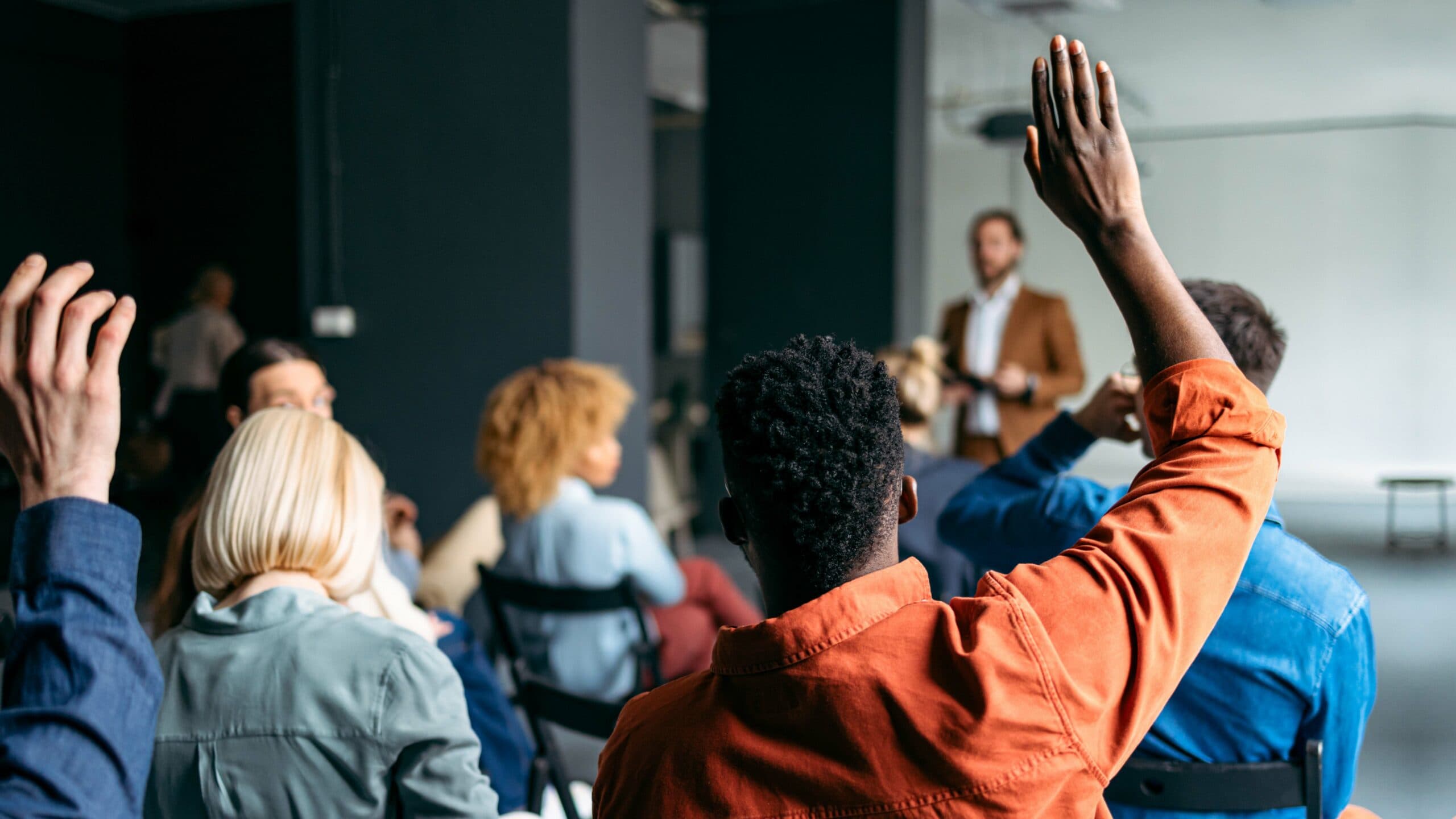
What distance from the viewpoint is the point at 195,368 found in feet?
14.9

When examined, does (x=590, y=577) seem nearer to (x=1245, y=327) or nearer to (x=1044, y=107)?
(x=1245, y=327)

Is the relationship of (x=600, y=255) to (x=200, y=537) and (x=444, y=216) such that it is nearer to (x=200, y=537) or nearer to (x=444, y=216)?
(x=444, y=216)

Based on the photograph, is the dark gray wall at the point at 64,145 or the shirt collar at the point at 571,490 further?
the dark gray wall at the point at 64,145

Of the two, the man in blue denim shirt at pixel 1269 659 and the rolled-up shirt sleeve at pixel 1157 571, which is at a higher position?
the rolled-up shirt sleeve at pixel 1157 571

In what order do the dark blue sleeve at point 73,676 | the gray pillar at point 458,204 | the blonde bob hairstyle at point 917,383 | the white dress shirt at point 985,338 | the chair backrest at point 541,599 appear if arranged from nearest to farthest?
the dark blue sleeve at point 73,676, the chair backrest at point 541,599, the blonde bob hairstyle at point 917,383, the gray pillar at point 458,204, the white dress shirt at point 985,338

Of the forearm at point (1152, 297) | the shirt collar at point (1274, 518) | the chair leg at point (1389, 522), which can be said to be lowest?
the chair leg at point (1389, 522)

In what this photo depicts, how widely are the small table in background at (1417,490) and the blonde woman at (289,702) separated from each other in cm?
330

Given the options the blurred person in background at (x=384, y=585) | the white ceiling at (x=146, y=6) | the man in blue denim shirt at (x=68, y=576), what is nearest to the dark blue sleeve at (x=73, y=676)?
the man in blue denim shirt at (x=68, y=576)

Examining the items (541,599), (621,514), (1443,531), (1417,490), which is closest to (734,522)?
(541,599)

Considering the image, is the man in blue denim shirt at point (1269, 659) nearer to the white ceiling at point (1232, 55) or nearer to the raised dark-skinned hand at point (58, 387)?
the raised dark-skinned hand at point (58, 387)

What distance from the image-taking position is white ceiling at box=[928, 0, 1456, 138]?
5.76m

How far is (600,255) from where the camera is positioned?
3875 mm

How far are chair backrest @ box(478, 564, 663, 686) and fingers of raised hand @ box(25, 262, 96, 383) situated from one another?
166cm

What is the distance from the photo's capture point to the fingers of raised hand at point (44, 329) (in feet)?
2.04
